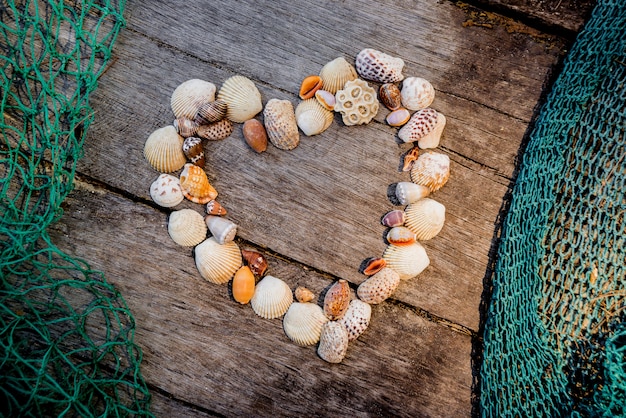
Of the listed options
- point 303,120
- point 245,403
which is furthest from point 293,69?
point 245,403

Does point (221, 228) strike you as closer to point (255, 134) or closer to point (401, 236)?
point (255, 134)

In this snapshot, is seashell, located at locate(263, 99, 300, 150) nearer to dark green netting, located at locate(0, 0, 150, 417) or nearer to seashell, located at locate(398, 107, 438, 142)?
seashell, located at locate(398, 107, 438, 142)

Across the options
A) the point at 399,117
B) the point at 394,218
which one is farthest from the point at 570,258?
the point at 399,117

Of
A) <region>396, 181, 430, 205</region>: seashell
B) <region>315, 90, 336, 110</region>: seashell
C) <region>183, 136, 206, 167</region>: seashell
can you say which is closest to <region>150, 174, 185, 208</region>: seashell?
<region>183, 136, 206, 167</region>: seashell

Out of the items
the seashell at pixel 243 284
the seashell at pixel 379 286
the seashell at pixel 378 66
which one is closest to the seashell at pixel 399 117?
the seashell at pixel 378 66

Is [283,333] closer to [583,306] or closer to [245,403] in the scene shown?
[245,403]

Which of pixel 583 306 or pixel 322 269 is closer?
pixel 583 306

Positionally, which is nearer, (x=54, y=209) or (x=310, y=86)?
(x=54, y=209)
